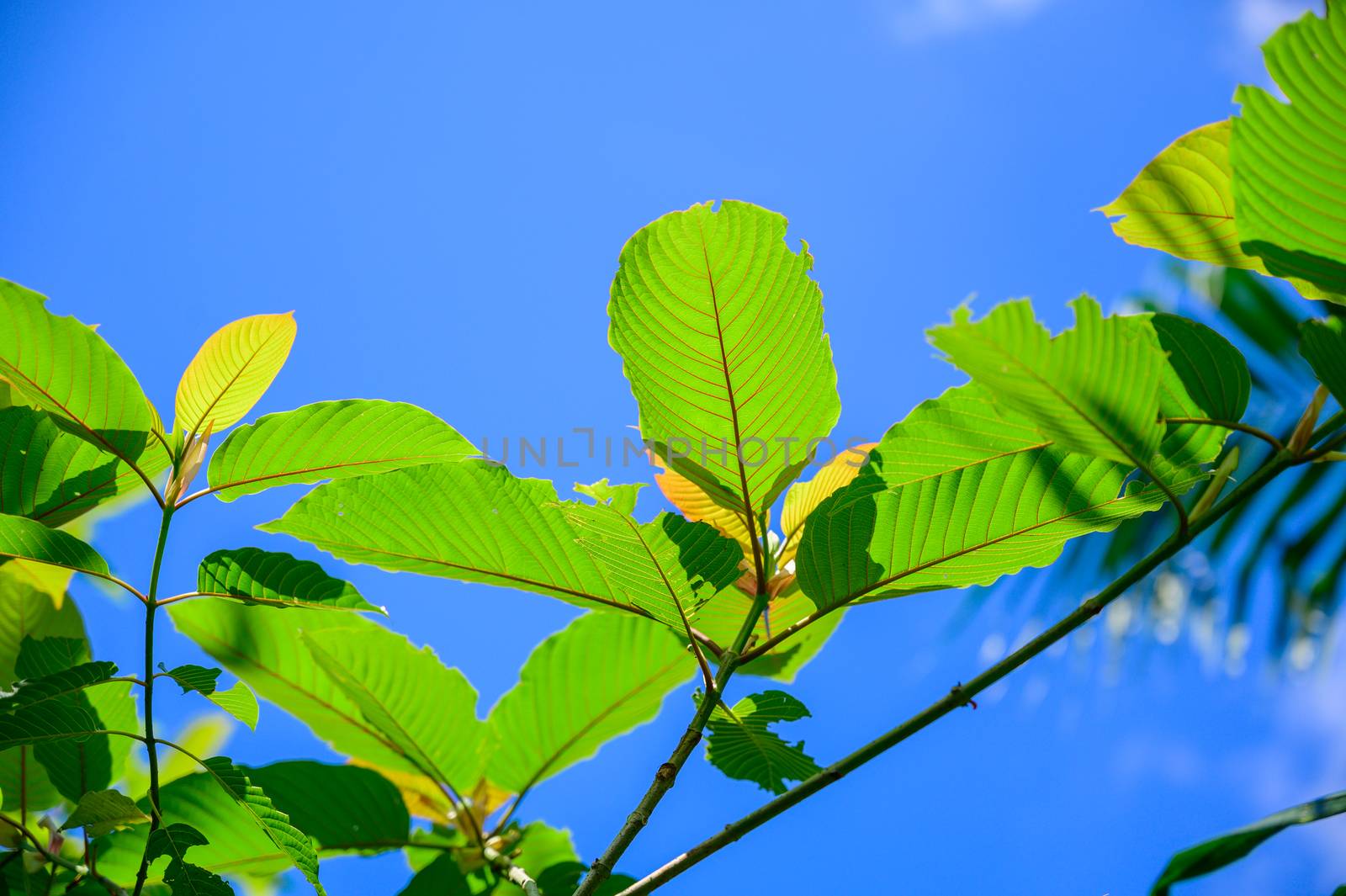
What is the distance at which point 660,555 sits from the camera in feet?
1.96

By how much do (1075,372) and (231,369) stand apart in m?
0.57

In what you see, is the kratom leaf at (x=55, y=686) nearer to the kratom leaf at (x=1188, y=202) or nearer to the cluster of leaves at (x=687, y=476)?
the cluster of leaves at (x=687, y=476)

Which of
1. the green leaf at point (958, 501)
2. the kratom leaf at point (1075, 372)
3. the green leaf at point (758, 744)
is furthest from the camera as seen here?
the green leaf at point (758, 744)

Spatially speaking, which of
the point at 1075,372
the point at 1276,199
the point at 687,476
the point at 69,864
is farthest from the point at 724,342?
the point at 69,864

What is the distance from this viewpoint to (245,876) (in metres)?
0.86

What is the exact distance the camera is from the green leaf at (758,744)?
0.69 m

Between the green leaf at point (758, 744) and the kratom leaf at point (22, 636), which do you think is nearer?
the green leaf at point (758, 744)

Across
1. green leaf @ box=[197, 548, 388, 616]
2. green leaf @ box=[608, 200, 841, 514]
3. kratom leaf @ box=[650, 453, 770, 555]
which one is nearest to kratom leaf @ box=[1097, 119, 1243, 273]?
green leaf @ box=[608, 200, 841, 514]

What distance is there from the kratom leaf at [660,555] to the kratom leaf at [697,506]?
2.7 inches

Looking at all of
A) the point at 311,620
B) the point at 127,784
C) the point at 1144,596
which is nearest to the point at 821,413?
the point at 311,620

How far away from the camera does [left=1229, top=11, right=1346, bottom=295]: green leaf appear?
1.57 feet

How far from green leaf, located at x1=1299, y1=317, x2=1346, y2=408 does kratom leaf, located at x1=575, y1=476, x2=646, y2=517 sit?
1.30 feet

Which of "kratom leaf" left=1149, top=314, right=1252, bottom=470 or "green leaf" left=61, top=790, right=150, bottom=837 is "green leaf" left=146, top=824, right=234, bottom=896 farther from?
"kratom leaf" left=1149, top=314, right=1252, bottom=470

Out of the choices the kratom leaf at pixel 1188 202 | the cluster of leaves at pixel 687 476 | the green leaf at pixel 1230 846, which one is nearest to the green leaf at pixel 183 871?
the cluster of leaves at pixel 687 476
